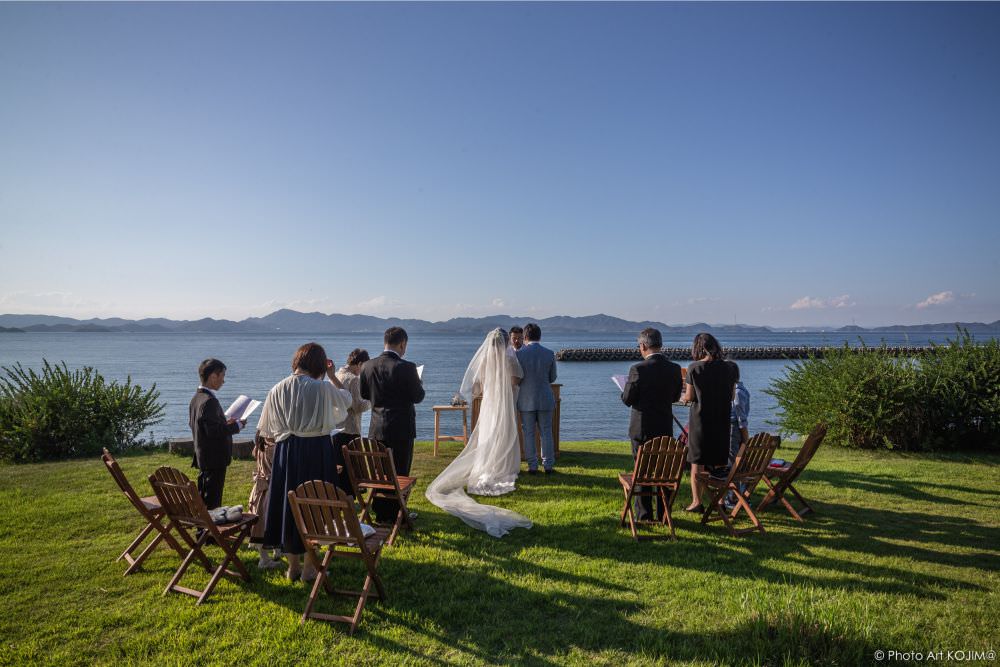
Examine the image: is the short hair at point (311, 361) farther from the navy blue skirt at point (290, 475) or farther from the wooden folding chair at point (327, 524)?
the wooden folding chair at point (327, 524)

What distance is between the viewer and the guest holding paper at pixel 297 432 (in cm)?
519

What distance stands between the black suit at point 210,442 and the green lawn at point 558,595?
838 mm

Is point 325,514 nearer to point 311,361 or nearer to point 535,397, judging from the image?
point 311,361

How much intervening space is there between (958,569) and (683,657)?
3507 millimetres

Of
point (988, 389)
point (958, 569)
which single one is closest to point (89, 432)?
point (958, 569)

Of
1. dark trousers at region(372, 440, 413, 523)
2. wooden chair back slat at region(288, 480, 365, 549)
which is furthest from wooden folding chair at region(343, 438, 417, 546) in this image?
wooden chair back slat at region(288, 480, 365, 549)

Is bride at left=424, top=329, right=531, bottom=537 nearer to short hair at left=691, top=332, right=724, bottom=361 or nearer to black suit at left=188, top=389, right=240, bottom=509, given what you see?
short hair at left=691, top=332, right=724, bottom=361

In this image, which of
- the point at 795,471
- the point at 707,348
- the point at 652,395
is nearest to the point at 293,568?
the point at 652,395

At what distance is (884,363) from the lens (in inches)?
544

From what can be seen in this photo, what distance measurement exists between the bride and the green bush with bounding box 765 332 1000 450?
29.1ft

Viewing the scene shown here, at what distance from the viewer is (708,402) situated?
278 inches

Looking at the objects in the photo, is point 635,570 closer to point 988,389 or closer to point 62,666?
point 62,666

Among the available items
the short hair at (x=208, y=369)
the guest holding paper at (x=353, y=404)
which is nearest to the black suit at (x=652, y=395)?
the guest holding paper at (x=353, y=404)

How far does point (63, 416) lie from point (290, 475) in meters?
10.3
